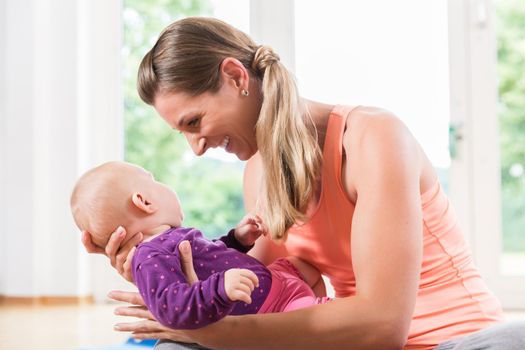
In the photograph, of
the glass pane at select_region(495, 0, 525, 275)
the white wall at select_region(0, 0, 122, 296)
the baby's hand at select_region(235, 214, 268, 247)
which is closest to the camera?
the baby's hand at select_region(235, 214, 268, 247)

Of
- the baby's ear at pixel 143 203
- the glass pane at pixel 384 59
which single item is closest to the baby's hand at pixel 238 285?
the baby's ear at pixel 143 203

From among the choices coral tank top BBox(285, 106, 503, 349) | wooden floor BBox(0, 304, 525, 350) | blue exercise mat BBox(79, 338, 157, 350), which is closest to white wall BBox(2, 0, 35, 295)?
wooden floor BBox(0, 304, 525, 350)

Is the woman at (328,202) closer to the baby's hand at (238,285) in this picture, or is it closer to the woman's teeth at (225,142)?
the woman's teeth at (225,142)

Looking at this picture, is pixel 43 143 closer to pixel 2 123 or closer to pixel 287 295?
pixel 2 123

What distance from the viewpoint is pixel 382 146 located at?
139cm

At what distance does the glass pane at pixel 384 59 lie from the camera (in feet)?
12.0

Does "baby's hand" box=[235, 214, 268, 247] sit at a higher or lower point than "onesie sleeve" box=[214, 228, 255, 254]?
higher

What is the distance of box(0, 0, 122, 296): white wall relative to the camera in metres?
4.04

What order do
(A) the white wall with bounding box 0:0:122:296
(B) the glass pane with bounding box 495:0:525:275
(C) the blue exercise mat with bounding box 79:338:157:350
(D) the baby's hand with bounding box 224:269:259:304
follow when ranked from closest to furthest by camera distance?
(D) the baby's hand with bounding box 224:269:259:304, (C) the blue exercise mat with bounding box 79:338:157:350, (B) the glass pane with bounding box 495:0:525:275, (A) the white wall with bounding box 0:0:122:296

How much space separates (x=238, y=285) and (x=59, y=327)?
2282 millimetres

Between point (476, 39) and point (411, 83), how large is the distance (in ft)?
1.23

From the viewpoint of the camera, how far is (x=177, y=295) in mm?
1257

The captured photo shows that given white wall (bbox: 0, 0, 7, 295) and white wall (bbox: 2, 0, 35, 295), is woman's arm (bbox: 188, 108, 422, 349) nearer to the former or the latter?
white wall (bbox: 2, 0, 35, 295)

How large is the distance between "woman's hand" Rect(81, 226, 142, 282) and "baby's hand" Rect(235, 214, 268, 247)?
0.78 feet
